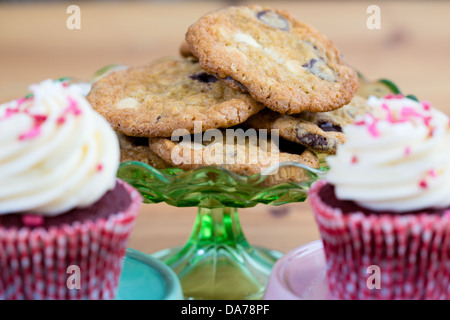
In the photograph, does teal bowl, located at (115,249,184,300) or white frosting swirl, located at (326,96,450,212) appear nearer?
white frosting swirl, located at (326,96,450,212)

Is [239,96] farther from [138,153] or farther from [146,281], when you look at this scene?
[146,281]

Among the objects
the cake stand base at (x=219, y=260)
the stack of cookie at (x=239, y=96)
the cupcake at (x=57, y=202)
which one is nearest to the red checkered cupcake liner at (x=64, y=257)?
the cupcake at (x=57, y=202)

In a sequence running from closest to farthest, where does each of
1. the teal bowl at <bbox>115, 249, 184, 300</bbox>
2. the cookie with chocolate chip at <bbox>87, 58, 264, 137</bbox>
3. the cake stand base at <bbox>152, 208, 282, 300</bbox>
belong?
the teal bowl at <bbox>115, 249, 184, 300</bbox> → the cookie with chocolate chip at <bbox>87, 58, 264, 137</bbox> → the cake stand base at <bbox>152, 208, 282, 300</bbox>

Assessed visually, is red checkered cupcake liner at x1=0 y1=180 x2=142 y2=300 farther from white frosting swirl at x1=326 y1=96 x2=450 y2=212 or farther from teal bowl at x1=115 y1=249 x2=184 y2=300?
white frosting swirl at x1=326 y1=96 x2=450 y2=212

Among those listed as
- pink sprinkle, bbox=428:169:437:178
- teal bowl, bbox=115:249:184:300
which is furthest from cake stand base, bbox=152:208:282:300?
pink sprinkle, bbox=428:169:437:178

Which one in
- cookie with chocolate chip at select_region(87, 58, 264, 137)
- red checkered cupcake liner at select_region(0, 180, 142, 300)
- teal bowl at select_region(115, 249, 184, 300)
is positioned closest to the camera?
red checkered cupcake liner at select_region(0, 180, 142, 300)

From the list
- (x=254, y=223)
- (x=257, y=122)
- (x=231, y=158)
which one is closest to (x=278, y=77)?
(x=257, y=122)
